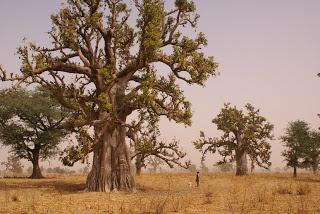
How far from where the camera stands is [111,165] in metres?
24.3

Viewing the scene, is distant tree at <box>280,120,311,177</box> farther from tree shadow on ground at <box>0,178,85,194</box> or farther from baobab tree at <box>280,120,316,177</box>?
tree shadow on ground at <box>0,178,85,194</box>

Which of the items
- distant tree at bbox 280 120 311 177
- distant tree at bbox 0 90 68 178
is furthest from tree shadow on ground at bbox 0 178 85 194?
distant tree at bbox 280 120 311 177

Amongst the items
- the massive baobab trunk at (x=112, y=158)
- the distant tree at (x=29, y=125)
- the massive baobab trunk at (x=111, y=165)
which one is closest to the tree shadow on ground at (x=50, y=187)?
the massive baobab trunk at (x=111, y=165)

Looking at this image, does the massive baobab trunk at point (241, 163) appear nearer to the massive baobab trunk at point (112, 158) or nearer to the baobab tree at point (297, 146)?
the baobab tree at point (297, 146)

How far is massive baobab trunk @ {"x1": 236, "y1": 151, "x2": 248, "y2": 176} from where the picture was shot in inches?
1781

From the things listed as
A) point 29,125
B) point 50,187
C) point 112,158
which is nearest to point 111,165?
point 112,158

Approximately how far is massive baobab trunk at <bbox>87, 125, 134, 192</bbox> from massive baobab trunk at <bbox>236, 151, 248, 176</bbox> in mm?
23837

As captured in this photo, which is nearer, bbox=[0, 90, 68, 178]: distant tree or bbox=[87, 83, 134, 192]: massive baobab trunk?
bbox=[87, 83, 134, 192]: massive baobab trunk

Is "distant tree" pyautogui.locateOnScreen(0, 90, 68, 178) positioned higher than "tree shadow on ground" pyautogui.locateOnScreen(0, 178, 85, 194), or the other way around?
"distant tree" pyautogui.locateOnScreen(0, 90, 68, 178)

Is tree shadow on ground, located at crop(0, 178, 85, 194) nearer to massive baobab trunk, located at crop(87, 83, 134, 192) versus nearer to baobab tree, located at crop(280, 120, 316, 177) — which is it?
massive baobab trunk, located at crop(87, 83, 134, 192)

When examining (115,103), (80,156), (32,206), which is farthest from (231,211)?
(115,103)

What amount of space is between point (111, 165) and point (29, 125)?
23340 millimetres

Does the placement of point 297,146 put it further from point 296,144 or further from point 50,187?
point 50,187

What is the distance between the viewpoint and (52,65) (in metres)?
23.2
